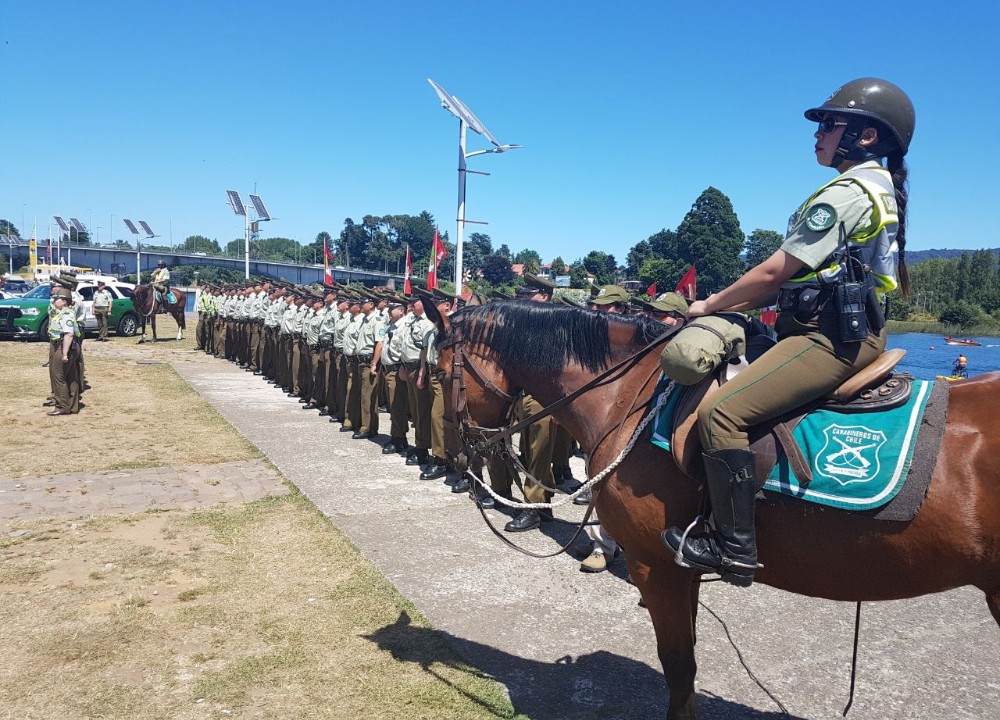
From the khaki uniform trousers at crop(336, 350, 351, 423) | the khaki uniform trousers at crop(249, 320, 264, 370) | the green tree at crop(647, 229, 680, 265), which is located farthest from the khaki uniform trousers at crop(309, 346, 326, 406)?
the green tree at crop(647, 229, 680, 265)

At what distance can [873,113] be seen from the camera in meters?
2.68

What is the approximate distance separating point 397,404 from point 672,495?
6.81 m

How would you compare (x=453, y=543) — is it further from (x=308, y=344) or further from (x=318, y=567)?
(x=308, y=344)

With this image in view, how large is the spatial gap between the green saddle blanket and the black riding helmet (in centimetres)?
97

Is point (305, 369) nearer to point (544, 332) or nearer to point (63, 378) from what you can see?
point (63, 378)

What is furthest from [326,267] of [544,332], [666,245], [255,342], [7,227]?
[7,227]

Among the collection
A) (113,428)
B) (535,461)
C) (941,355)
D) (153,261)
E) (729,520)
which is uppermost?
(153,261)

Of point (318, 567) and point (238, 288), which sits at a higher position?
point (238, 288)

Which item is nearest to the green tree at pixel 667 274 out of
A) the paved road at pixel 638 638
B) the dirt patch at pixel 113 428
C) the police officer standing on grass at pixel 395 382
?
the dirt patch at pixel 113 428

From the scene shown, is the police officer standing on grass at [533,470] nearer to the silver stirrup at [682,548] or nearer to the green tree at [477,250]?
the silver stirrup at [682,548]

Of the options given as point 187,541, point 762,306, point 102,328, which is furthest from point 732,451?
point 102,328

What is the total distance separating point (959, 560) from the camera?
2.51 meters

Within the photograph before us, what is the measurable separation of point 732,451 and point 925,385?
33.7 inches

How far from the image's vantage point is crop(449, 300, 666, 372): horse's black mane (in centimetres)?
338
